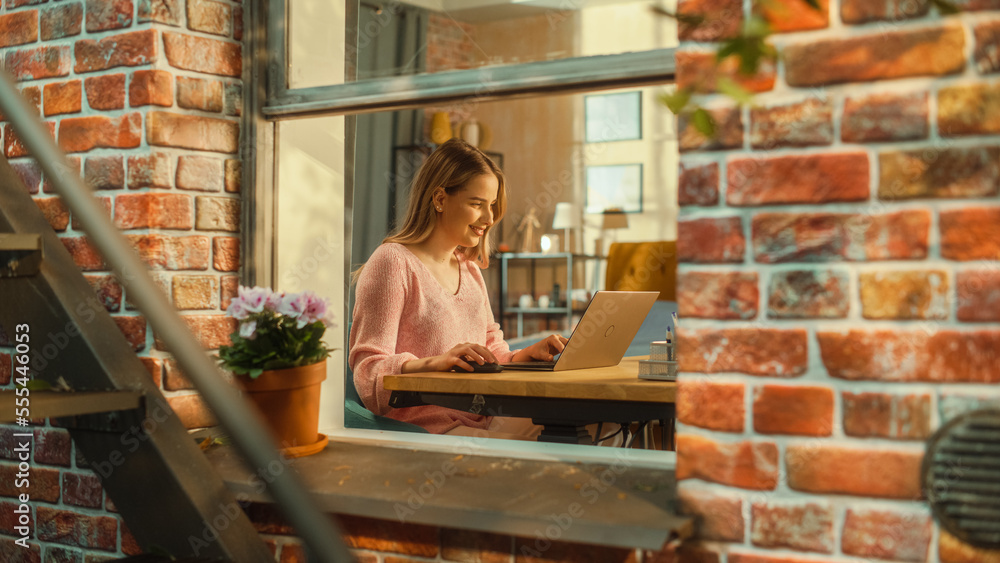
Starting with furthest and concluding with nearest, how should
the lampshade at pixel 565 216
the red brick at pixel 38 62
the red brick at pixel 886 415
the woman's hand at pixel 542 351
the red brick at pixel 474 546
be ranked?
the lampshade at pixel 565 216, the woman's hand at pixel 542 351, the red brick at pixel 38 62, the red brick at pixel 474 546, the red brick at pixel 886 415

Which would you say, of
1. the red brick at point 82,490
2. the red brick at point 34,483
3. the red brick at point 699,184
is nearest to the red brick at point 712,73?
the red brick at point 699,184

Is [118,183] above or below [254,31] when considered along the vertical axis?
below

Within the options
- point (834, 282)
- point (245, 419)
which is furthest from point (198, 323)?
point (834, 282)

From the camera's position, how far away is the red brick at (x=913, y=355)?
1008 mm

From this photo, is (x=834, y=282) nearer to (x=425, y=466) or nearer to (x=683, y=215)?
(x=683, y=215)

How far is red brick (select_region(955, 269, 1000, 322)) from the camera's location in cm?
100

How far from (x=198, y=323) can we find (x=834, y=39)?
1.34 m

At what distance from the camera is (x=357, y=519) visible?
1.41 m

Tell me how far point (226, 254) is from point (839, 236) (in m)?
1.28

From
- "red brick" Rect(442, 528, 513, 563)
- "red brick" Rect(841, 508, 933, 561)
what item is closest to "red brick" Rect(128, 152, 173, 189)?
"red brick" Rect(442, 528, 513, 563)

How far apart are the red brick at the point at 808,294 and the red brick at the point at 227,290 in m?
1.18

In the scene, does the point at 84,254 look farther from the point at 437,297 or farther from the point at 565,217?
the point at 565,217

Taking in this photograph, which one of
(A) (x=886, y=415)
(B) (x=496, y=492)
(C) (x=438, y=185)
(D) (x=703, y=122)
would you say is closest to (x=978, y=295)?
(A) (x=886, y=415)

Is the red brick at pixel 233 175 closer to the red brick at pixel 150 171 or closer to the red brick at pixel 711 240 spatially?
the red brick at pixel 150 171
